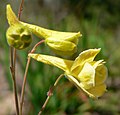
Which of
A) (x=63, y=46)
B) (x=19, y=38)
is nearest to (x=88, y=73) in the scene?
(x=63, y=46)

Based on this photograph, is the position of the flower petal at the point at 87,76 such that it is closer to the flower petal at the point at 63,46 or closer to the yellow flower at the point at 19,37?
the flower petal at the point at 63,46

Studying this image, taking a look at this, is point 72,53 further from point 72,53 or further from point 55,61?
point 55,61

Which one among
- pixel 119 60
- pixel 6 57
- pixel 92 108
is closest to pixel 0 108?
pixel 6 57

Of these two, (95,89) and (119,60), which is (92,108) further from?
(95,89)

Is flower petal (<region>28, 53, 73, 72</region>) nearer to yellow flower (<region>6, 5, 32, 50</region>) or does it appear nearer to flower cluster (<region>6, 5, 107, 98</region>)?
flower cluster (<region>6, 5, 107, 98</region>)

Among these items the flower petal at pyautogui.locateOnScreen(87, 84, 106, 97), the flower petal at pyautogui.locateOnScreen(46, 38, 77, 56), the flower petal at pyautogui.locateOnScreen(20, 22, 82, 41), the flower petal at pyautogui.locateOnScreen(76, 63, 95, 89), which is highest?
the flower petal at pyautogui.locateOnScreen(20, 22, 82, 41)

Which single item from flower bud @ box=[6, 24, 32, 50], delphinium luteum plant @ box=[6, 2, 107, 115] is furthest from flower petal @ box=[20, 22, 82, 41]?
flower bud @ box=[6, 24, 32, 50]

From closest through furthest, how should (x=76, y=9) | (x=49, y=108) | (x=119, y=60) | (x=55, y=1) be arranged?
1. (x=49, y=108)
2. (x=119, y=60)
3. (x=76, y=9)
4. (x=55, y=1)
